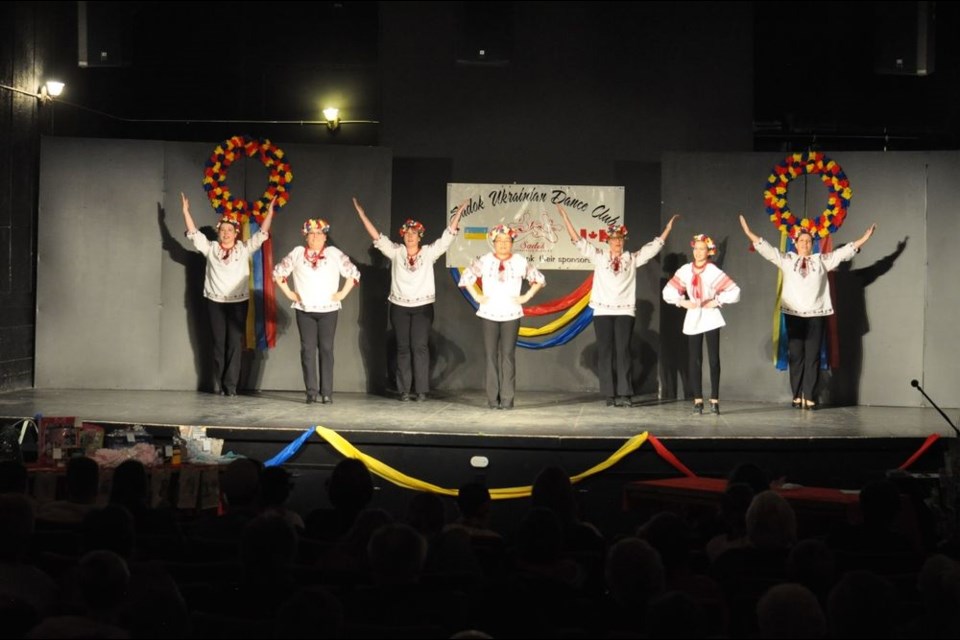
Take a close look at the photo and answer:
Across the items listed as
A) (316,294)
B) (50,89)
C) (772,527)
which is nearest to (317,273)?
(316,294)

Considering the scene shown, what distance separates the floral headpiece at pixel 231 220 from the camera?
10434 millimetres

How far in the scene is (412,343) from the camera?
1035 centimetres

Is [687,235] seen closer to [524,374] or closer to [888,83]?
[524,374]

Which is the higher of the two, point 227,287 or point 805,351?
point 227,287

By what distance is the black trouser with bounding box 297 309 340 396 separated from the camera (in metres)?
10.1

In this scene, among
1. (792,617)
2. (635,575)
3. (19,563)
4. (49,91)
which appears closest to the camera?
(792,617)

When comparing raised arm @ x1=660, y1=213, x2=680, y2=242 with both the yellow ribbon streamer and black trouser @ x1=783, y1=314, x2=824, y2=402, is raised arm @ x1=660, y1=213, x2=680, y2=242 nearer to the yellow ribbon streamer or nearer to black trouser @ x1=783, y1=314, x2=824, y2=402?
black trouser @ x1=783, y1=314, x2=824, y2=402

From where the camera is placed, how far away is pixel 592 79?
1131 centimetres

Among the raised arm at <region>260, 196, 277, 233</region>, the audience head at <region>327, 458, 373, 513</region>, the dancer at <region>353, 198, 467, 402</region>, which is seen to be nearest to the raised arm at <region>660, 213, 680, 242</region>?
the dancer at <region>353, 198, 467, 402</region>

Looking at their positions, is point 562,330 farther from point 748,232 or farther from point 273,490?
point 273,490

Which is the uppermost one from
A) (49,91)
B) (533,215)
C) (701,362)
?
(49,91)

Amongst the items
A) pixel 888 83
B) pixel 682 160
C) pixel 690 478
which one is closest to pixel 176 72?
pixel 682 160

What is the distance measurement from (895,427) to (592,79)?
420cm

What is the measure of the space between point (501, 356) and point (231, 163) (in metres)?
3.01
